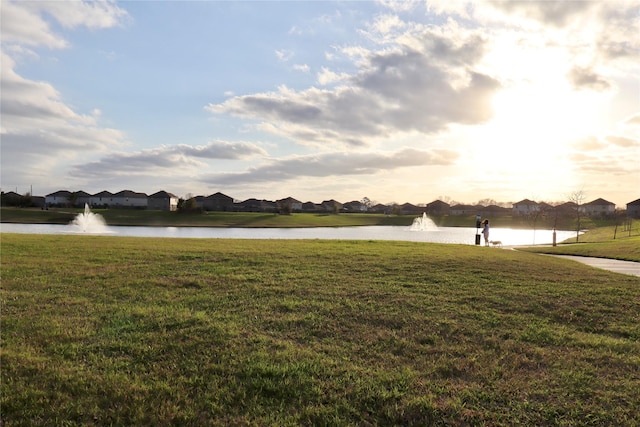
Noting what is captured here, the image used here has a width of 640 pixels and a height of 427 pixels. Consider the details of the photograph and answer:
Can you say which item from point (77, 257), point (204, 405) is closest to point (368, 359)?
point (204, 405)

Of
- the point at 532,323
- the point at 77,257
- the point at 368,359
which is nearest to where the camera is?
the point at 368,359

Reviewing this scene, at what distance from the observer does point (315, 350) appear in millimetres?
5492

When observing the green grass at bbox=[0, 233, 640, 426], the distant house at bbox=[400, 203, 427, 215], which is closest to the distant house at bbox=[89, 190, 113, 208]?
the distant house at bbox=[400, 203, 427, 215]

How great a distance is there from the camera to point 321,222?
8606cm

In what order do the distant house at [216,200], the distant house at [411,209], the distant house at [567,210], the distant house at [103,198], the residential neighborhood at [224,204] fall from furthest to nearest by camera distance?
the distant house at [411,209], the distant house at [216,200], the distant house at [103,198], the residential neighborhood at [224,204], the distant house at [567,210]

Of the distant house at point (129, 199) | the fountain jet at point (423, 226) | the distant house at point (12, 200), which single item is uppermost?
the distant house at point (129, 199)

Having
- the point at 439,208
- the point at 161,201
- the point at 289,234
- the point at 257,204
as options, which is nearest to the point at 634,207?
the point at 439,208

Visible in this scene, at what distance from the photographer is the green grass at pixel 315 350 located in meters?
4.09

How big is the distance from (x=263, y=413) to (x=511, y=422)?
7.79 ft

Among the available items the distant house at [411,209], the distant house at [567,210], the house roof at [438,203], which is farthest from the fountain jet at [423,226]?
the distant house at [411,209]

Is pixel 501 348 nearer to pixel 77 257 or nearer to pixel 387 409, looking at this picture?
pixel 387 409

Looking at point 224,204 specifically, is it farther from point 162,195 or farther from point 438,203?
point 438,203

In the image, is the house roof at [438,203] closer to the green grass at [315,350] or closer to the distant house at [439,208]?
the distant house at [439,208]

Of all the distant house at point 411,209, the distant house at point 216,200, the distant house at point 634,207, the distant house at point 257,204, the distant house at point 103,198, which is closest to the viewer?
the distant house at point 634,207
